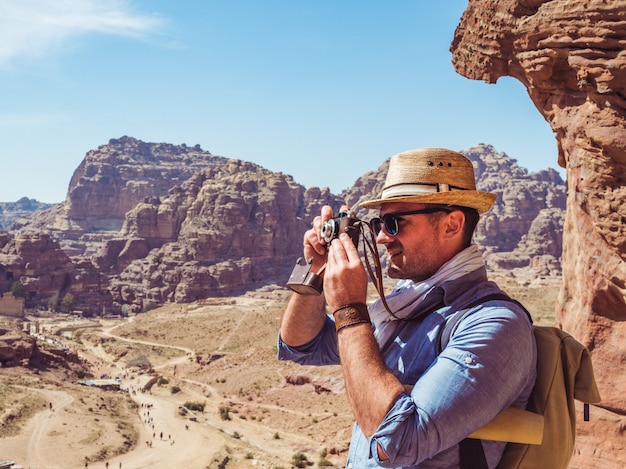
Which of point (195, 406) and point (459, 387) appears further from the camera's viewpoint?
point (195, 406)

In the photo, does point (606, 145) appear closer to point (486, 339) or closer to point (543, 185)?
point (486, 339)

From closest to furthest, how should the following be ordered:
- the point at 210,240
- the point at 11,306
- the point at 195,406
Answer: the point at 195,406 → the point at 11,306 → the point at 210,240

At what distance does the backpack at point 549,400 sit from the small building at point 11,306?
68884 mm

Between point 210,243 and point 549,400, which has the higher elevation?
point 549,400

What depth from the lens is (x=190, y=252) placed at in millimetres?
83750

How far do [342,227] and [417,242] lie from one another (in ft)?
1.17

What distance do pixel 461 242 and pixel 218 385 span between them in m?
36.0

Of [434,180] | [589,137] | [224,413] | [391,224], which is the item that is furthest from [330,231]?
[224,413]

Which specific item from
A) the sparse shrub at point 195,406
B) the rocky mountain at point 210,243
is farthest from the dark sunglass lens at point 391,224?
the rocky mountain at point 210,243

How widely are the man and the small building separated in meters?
68.3

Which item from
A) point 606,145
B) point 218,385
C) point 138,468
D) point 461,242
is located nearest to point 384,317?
point 461,242

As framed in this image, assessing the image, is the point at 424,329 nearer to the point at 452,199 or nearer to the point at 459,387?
the point at 459,387

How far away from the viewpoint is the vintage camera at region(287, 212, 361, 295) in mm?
2549

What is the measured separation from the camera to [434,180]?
2629 mm
